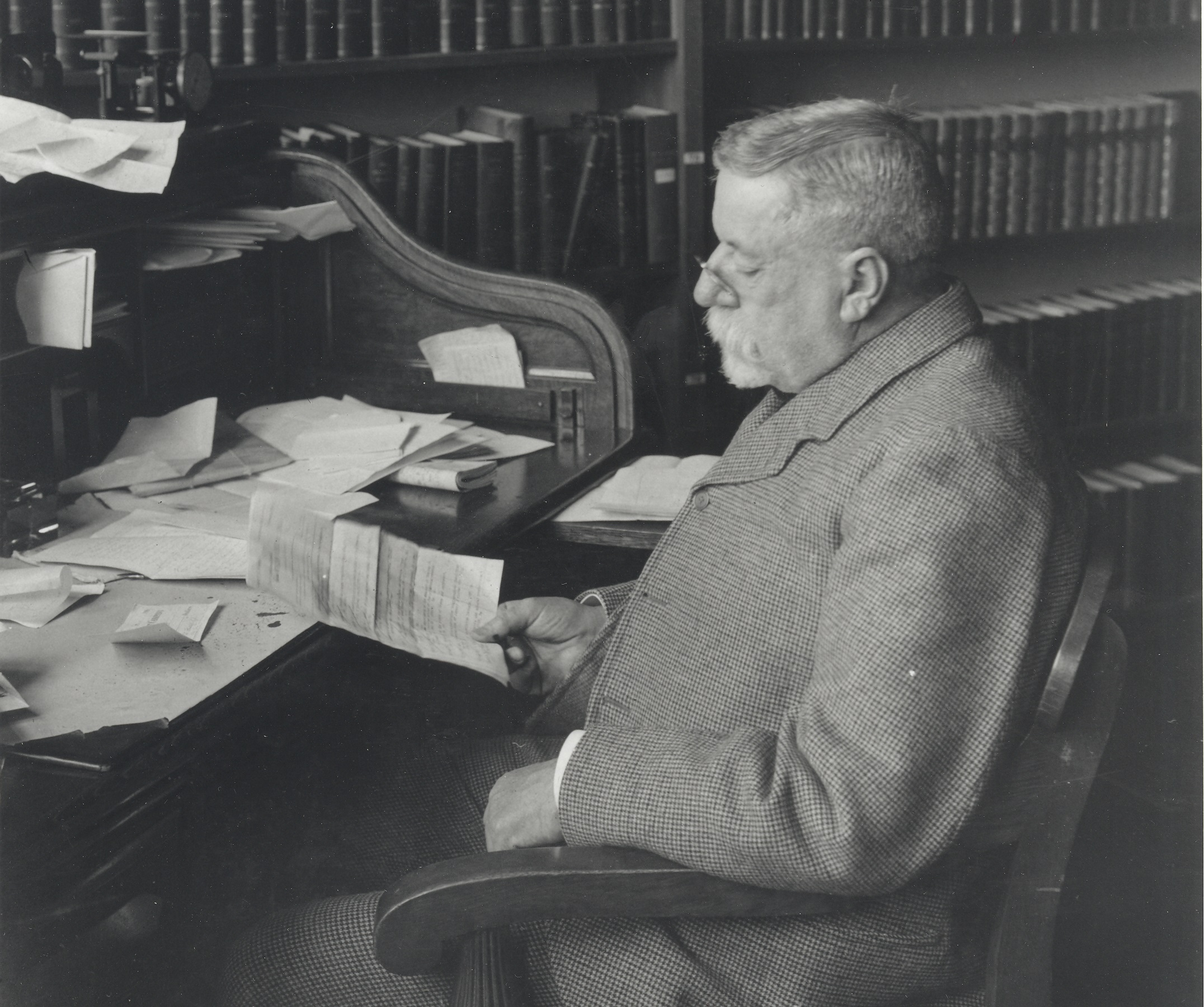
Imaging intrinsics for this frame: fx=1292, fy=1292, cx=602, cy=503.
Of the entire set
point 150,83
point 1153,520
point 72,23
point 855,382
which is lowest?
point 1153,520

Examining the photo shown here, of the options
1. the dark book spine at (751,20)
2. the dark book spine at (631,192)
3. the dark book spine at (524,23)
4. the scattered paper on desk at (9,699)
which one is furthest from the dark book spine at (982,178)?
the scattered paper on desk at (9,699)

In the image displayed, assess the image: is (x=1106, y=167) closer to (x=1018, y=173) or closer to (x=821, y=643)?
(x=1018, y=173)

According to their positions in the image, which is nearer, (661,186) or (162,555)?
(162,555)

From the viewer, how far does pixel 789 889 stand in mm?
1034

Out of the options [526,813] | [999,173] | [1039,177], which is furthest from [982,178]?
[526,813]

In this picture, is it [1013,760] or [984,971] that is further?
[984,971]

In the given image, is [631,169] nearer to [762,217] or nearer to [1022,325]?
[1022,325]

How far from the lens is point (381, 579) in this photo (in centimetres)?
140

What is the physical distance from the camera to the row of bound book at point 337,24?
6.74 ft

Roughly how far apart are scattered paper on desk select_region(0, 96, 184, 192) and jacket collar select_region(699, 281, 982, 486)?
0.86 m

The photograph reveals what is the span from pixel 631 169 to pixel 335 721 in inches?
54.9

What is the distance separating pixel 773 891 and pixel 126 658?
620 mm

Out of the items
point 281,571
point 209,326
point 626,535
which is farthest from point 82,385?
point 626,535

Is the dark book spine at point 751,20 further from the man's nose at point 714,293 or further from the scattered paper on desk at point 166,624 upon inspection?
the scattered paper on desk at point 166,624
